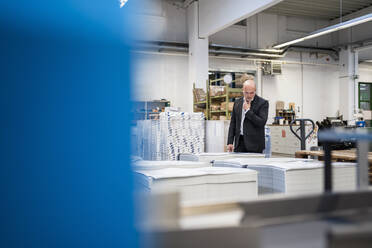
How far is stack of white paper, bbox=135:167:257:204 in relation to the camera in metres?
1.07

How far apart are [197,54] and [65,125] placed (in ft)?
33.6

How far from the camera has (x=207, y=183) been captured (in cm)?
114

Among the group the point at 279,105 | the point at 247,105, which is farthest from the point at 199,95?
the point at 247,105

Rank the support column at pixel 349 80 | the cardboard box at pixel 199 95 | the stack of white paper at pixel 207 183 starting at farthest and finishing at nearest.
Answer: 1. the support column at pixel 349 80
2. the cardboard box at pixel 199 95
3. the stack of white paper at pixel 207 183

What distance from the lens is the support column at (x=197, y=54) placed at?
1041 cm

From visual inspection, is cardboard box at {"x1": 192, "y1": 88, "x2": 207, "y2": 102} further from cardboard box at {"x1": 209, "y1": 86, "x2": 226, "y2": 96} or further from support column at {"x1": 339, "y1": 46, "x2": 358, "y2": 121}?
support column at {"x1": 339, "y1": 46, "x2": 358, "y2": 121}

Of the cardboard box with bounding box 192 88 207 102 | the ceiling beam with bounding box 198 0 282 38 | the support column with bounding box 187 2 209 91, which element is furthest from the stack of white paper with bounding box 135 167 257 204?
the support column with bounding box 187 2 209 91

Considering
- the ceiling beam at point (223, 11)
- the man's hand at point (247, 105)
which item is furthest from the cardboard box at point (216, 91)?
the man's hand at point (247, 105)

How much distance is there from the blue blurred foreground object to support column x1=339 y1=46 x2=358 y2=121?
1459 cm

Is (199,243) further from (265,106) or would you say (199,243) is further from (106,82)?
(265,106)

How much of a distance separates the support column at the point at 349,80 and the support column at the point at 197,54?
650 cm

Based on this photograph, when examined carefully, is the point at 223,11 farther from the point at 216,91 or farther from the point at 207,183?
the point at 207,183

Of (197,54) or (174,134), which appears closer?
(174,134)

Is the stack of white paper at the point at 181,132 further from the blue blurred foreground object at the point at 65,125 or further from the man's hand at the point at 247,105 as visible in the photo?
the blue blurred foreground object at the point at 65,125
